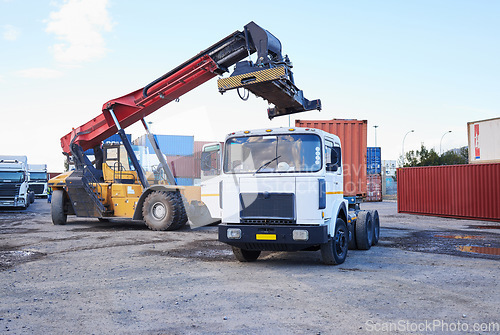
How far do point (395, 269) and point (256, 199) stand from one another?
2893 mm

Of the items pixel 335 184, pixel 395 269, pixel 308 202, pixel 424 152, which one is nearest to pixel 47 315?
pixel 308 202

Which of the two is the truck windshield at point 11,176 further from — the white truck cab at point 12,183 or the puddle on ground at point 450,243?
the puddle on ground at point 450,243

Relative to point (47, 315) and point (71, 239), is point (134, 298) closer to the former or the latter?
point (47, 315)

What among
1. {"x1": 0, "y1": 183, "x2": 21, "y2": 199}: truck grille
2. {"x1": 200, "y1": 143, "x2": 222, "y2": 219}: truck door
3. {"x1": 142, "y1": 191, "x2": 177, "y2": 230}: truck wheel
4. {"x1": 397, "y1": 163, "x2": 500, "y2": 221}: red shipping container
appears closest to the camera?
{"x1": 200, "y1": 143, "x2": 222, "y2": 219}: truck door

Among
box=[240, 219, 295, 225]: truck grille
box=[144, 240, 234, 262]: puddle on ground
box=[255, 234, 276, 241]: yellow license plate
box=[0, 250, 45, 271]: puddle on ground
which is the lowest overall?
box=[0, 250, 45, 271]: puddle on ground

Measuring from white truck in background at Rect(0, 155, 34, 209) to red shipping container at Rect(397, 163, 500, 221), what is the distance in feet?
70.1

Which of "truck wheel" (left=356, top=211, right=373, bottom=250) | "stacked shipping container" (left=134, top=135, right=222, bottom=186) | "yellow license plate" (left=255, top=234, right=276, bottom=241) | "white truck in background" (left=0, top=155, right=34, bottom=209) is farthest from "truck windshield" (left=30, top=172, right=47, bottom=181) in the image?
"yellow license plate" (left=255, top=234, right=276, bottom=241)

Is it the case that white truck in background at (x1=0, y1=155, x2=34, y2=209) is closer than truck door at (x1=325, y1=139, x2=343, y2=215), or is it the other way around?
truck door at (x1=325, y1=139, x2=343, y2=215)

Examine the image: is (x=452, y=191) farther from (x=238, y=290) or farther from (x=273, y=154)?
(x=238, y=290)

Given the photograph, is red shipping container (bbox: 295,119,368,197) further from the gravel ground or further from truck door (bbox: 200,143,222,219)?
truck door (bbox: 200,143,222,219)

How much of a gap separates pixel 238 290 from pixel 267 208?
1.75 meters

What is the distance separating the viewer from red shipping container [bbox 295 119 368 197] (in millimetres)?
11305

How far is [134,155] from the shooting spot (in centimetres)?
1489

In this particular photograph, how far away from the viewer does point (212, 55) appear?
1258 cm
